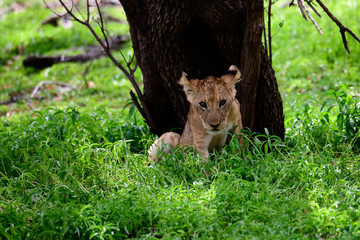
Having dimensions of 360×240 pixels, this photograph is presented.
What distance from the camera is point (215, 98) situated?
17.3 feet

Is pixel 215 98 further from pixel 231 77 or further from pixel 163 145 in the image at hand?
pixel 163 145

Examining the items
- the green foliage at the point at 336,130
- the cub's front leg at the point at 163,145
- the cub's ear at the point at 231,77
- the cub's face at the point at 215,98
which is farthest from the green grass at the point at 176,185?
the cub's ear at the point at 231,77

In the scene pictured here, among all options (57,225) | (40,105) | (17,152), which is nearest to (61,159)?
(17,152)

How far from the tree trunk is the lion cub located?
295 millimetres

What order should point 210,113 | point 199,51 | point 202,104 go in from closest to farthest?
1. point 210,113
2. point 202,104
3. point 199,51

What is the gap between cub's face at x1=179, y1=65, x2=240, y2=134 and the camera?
528 cm

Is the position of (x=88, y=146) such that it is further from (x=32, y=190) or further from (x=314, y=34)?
(x=314, y=34)

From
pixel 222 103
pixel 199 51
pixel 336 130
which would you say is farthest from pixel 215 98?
pixel 336 130

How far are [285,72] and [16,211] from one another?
22.2ft

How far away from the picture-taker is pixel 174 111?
20.9ft

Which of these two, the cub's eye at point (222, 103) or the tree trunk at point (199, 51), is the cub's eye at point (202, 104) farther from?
the tree trunk at point (199, 51)

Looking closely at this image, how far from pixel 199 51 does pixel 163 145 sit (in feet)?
4.12

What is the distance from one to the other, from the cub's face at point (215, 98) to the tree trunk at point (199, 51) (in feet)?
0.95

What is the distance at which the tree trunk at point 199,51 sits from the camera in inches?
215
